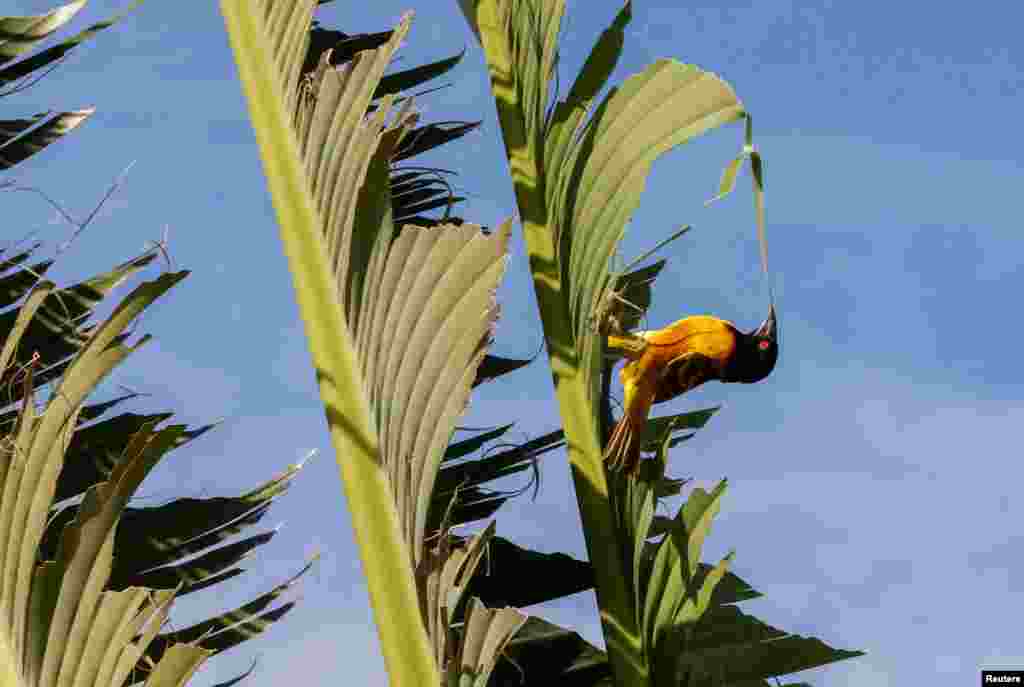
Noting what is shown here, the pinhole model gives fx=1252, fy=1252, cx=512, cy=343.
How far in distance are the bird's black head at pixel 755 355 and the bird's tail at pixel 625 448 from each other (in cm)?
18

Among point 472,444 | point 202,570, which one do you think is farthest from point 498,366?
point 202,570

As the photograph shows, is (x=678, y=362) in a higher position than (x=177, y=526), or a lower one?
higher

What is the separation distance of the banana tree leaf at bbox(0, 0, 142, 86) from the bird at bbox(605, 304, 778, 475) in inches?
39.5

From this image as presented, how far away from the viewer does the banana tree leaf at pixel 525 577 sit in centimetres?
202

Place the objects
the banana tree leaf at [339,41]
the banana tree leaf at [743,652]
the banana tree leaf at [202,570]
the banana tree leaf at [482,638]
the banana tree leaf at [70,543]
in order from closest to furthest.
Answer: the banana tree leaf at [70,543] < the banana tree leaf at [482,638] < the banana tree leaf at [202,570] < the banana tree leaf at [743,652] < the banana tree leaf at [339,41]

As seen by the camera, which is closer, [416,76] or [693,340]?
[693,340]

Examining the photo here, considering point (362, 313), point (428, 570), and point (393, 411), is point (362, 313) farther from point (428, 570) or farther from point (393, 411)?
point (428, 570)

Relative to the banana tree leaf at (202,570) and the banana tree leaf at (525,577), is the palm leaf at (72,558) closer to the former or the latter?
the banana tree leaf at (202,570)

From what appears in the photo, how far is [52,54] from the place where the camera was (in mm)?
2074

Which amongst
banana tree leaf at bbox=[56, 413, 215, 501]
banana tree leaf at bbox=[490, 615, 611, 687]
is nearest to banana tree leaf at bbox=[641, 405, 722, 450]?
banana tree leaf at bbox=[490, 615, 611, 687]

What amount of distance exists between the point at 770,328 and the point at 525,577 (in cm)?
60

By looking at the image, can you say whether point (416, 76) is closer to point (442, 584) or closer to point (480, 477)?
point (480, 477)


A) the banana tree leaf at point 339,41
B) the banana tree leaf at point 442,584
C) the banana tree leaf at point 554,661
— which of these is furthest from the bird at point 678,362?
the banana tree leaf at point 339,41

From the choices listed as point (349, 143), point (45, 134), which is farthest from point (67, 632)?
point (45, 134)
